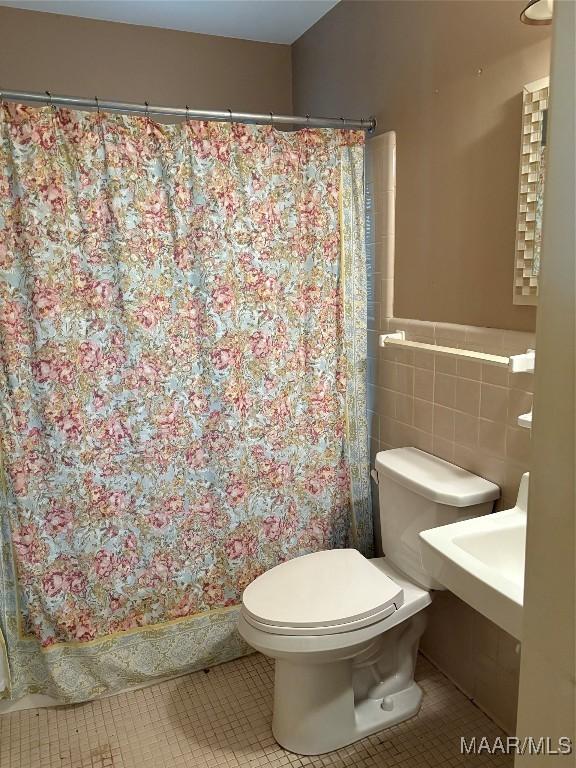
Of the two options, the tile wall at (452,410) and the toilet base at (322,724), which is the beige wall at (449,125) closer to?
the tile wall at (452,410)

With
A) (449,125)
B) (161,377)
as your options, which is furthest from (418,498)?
(449,125)

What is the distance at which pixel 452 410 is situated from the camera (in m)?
1.81

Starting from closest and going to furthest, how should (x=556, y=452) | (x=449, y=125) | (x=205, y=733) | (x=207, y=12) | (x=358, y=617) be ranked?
(x=556, y=452)
(x=358, y=617)
(x=449, y=125)
(x=205, y=733)
(x=207, y=12)

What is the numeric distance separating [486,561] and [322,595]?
1.68 feet

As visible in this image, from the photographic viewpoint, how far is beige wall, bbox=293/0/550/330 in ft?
4.96

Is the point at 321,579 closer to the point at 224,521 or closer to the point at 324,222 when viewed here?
the point at 224,521

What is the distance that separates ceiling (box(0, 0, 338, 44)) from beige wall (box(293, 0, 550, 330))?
154 millimetres

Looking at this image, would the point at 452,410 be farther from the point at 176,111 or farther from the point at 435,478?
the point at 176,111

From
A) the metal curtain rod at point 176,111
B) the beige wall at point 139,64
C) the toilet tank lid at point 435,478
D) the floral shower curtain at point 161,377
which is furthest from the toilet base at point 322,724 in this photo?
the beige wall at point 139,64

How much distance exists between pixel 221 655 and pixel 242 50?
97.1 inches

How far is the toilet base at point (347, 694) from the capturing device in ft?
5.62

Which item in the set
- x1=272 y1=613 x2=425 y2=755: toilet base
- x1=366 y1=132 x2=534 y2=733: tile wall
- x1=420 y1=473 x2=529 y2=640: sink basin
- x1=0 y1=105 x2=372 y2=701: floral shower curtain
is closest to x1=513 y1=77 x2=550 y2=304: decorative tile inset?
x1=366 y1=132 x2=534 y2=733: tile wall

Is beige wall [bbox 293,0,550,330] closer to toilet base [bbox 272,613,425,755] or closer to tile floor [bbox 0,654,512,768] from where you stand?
toilet base [bbox 272,613,425,755]

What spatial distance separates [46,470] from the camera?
1831 millimetres
